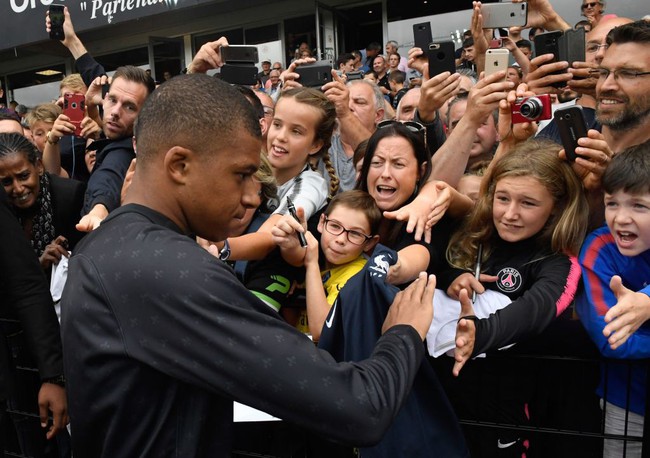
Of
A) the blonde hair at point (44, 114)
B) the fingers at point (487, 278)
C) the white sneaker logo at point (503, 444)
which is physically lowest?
the white sneaker logo at point (503, 444)

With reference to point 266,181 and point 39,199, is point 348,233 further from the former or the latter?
point 39,199

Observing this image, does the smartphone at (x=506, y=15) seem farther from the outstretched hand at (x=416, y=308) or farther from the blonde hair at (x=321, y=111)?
the outstretched hand at (x=416, y=308)

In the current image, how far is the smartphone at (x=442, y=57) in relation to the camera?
268cm

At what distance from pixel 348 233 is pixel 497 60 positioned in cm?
96

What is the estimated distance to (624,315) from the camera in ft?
5.09

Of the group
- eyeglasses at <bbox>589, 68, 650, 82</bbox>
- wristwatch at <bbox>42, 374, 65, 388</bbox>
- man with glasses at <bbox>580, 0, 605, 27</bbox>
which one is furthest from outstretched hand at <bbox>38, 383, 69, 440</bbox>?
man with glasses at <bbox>580, 0, 605, 27</bbox>

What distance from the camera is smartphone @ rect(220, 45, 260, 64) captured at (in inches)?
127

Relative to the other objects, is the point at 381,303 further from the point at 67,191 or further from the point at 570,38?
the point at 67,191

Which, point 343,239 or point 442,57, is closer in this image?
point 343,239

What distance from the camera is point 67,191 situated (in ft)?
10.1

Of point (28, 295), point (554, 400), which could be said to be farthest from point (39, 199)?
point (554, 400)

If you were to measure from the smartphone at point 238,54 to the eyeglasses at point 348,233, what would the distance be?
54.2 inches

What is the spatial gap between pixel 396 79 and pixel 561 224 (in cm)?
667

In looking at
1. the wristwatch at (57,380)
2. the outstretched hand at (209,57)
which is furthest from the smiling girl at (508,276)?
the outstretched hand at (209,57)
